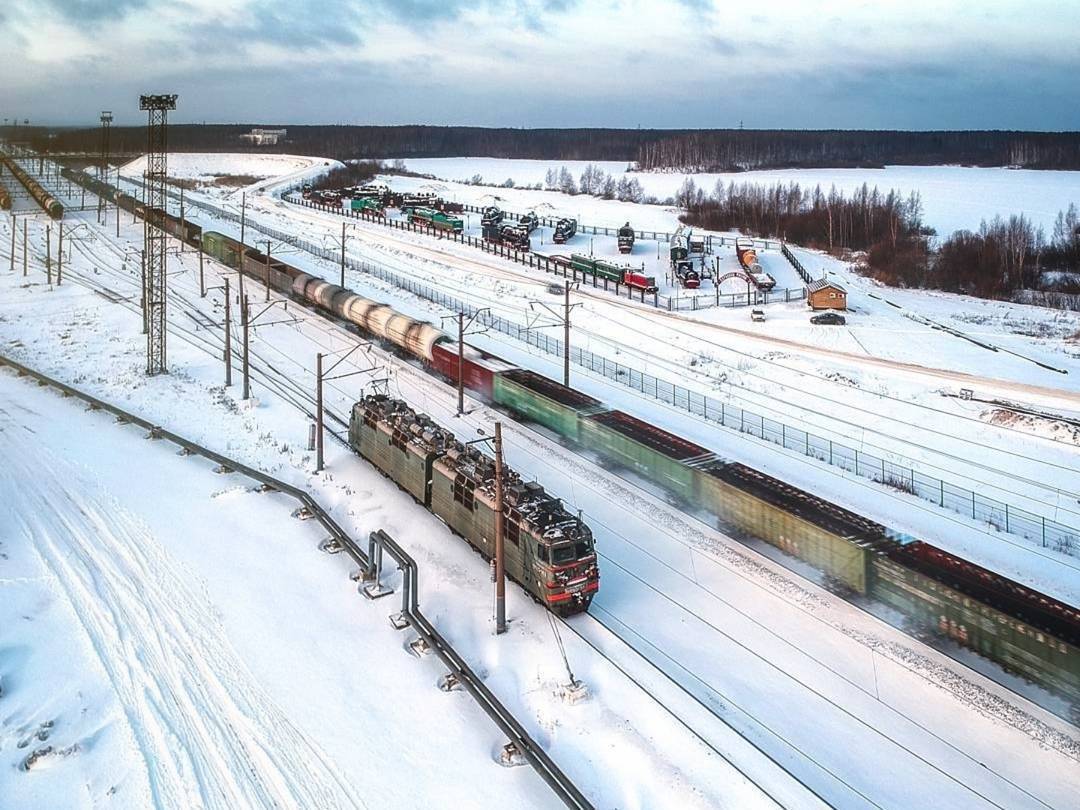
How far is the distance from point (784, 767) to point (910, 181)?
188061 millimetres

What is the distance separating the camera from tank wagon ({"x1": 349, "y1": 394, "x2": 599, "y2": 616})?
83.5 ft

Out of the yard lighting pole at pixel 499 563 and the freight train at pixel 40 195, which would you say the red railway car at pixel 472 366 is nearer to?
the yard lighting pole at pixel 499 563

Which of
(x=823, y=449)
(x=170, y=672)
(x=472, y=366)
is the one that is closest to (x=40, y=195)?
(x=472, y=366)

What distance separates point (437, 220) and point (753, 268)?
45.2 m

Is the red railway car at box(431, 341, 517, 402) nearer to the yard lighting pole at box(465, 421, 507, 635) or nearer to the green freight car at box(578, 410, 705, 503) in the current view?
the green freight car at box(578, 410, 705, 503)

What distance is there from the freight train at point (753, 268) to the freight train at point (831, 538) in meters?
39.3

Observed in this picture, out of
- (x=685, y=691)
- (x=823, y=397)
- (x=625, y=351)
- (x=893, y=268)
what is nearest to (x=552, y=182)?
(x=893, y=268)

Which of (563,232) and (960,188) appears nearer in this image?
(563,232)

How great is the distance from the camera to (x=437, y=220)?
111 m

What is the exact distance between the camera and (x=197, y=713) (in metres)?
20.6

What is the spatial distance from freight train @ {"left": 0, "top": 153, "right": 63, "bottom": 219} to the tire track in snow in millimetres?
96550

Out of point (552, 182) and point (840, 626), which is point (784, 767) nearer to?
point (840, 626)

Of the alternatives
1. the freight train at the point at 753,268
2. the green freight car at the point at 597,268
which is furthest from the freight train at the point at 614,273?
the freight train at the point at 753,268

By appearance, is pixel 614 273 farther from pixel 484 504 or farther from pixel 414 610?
pixel 414 610
